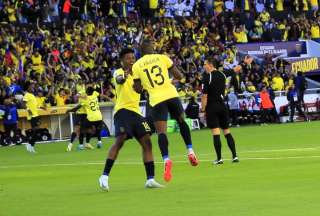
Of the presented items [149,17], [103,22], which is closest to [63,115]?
[103,22]

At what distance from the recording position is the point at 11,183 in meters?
17.7

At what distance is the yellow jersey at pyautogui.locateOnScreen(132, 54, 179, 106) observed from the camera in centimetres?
1544

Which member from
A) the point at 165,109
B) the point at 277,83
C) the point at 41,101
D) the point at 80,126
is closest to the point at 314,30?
the point at 277,83

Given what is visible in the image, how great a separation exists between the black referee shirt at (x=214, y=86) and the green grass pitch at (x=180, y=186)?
1351 mm

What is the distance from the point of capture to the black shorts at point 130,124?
14891mm

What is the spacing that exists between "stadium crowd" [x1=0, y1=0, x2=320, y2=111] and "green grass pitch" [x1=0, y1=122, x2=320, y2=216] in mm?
12518

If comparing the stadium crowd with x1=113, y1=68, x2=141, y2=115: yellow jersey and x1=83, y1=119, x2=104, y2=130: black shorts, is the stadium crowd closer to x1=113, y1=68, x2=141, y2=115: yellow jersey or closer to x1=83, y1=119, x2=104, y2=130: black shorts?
x1=83, y1=119, x2=104, y2=130: black shorts

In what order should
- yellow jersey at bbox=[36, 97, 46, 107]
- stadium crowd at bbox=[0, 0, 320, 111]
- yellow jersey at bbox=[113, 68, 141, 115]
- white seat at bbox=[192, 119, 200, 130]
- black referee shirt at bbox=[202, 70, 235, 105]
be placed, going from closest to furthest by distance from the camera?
yellow jersey at bbox=[113, 68, 141, 115], black referee shirt at bbox=[202, 70, 235, 105], yellow jersey at bbox=[36, 97, 46, 107], stadium crowd at bbox=[0, 0, 320, 111], white seat at bbox=[192, 119, 200, 130]

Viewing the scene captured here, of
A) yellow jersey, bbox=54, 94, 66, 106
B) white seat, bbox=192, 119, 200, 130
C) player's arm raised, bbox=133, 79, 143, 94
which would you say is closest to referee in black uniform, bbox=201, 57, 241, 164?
player's arm raised, bbox=133, 79, 143, 94

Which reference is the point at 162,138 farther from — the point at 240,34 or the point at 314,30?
the point at 314,30

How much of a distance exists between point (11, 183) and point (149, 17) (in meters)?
31.8

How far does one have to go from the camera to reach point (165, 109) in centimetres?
1559

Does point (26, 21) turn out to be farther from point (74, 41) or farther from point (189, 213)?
point (189, 213)

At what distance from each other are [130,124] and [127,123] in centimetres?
6
